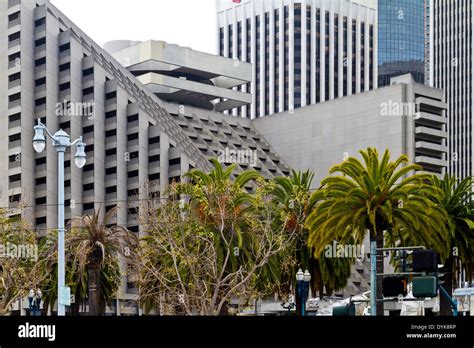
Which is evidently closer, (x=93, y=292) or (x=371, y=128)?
(x=93, y=292)

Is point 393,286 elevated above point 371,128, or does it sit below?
below

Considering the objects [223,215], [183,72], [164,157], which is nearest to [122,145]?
[164,157]

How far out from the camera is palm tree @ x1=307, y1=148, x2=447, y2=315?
49.2m

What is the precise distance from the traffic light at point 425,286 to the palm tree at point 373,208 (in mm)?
31566

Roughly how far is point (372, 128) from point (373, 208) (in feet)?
312

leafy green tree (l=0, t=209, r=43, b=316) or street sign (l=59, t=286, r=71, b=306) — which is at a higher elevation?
leafy green tree (l=0, t=209, r=43, b=316)

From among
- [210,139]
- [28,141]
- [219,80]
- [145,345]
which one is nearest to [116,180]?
[28,141]

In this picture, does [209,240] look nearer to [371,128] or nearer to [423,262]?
[423,262]

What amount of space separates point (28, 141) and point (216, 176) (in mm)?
79996

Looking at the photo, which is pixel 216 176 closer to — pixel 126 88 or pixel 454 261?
pixel 454 261

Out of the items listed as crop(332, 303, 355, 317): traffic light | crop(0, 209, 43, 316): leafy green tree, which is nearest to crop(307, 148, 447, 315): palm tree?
crop(0, 209, 43, 316): leafy green tree

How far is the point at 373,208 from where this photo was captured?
4903cm

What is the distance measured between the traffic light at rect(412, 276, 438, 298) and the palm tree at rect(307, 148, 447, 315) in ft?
104

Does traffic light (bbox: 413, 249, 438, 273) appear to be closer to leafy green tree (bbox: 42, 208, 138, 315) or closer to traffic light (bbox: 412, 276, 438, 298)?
traffic light (bbox: 412, 276, 438, 298)
